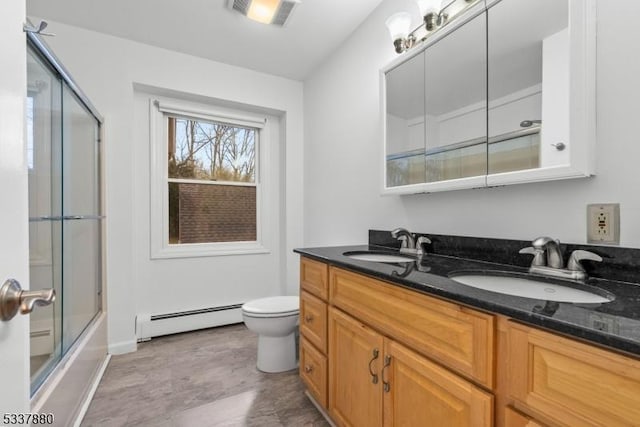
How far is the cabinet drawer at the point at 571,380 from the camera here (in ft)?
1.71

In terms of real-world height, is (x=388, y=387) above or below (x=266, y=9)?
below

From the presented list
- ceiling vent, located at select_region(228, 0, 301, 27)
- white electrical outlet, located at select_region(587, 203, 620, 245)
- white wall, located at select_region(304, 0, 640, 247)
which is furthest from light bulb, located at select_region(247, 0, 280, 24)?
white electrical outlet, located at select_region(587, 203, 620, 245)

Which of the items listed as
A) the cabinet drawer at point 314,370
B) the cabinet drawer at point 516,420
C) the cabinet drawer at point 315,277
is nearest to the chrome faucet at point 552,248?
the cabinet drawer at point 516,420

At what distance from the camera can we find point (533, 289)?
3.43ft

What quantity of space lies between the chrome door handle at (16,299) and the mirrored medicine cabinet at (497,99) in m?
1.46

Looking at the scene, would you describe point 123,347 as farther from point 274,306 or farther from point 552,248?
point 552,248

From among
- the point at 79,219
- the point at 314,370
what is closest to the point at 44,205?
the point at 79,219

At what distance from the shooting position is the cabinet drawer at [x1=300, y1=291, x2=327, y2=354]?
1.51 m

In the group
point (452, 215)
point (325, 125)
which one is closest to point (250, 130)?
point (325, 125)

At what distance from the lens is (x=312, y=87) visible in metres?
2.92

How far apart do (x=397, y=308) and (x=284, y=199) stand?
2189 millimetres

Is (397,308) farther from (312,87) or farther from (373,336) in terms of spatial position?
(312,87)

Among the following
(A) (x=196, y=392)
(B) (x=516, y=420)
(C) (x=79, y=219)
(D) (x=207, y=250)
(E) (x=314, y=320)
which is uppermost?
(C) (x=79, y=219)

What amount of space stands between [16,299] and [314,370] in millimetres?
1355
